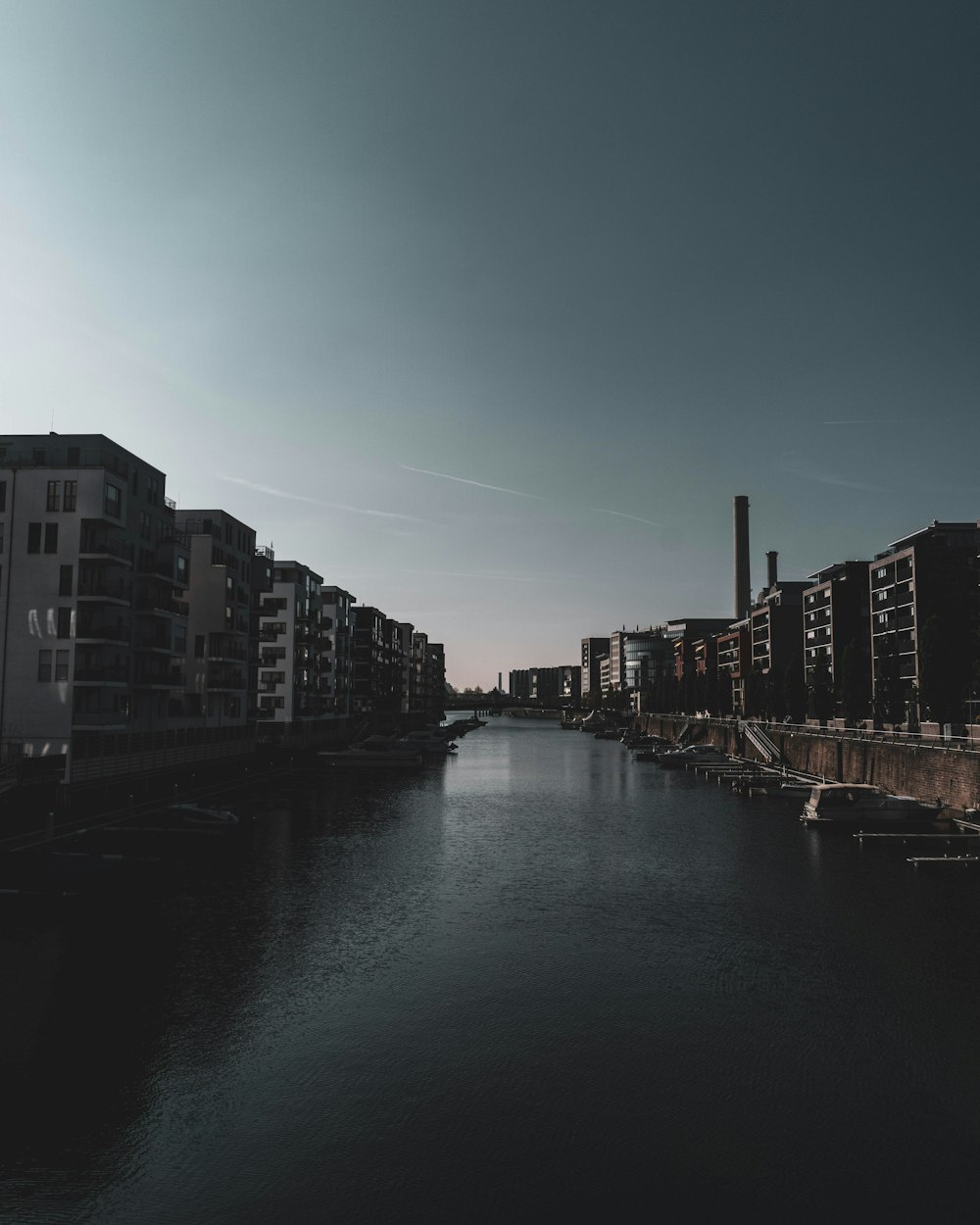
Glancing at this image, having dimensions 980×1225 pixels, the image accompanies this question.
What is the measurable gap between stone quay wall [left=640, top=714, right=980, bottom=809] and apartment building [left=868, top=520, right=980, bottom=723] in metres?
8.88

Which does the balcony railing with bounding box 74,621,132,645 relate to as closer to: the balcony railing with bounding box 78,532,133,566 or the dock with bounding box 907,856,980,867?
the balcony railing with bounding box 78,532,133,566

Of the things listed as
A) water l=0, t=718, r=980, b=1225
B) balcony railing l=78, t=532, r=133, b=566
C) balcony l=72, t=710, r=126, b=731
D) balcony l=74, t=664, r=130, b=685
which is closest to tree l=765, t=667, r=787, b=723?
water l=0, t=718, r=980, b=1225

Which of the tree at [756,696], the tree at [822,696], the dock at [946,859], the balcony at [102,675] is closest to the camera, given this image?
the dock at [946,859]

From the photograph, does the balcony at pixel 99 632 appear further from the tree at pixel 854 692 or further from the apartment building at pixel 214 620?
the tree at pixel 854 692

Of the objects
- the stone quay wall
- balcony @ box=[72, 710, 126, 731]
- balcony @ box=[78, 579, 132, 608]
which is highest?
balcony @ box=[78, 579, 132, 608]

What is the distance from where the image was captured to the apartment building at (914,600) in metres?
96.6

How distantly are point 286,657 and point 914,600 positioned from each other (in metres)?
86.5

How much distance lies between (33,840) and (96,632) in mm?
25192

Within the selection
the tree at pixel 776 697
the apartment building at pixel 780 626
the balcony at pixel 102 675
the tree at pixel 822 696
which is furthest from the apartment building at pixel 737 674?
the balcony at pixel 102 675

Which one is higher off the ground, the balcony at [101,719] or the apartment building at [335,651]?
the apartment building at [335,651]

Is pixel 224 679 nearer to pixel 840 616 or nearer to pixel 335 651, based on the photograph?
pixel 335 651

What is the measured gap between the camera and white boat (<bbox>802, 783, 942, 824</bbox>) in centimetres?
5903

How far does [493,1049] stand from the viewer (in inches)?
866

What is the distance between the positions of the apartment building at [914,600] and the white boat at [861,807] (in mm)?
25871
